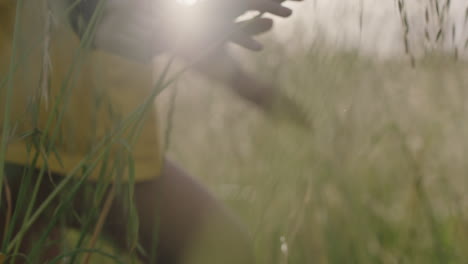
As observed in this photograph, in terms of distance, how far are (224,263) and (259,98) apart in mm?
373

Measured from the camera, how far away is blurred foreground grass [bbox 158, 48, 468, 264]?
80 cm

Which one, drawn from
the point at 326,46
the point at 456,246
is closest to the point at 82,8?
the point at 326,46

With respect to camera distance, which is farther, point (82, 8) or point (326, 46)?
point (326, 46)

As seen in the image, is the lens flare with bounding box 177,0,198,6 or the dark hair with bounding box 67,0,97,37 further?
the lens flare with bounding box 177,0,198,6

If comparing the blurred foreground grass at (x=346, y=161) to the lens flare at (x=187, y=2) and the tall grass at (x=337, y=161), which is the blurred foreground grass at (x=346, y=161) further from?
the lens flare at (x=187, y=2)

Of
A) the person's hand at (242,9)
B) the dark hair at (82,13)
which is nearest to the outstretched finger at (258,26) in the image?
the person's hand at (242,9)

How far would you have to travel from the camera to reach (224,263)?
40.8 inches

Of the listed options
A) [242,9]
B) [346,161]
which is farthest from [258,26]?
[346,161]

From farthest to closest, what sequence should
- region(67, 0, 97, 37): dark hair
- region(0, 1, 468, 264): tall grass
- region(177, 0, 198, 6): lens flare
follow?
region(0, 1, 468, 264): tall grass
region(177, 0, 198, 6): lens flare
region(67, 0, 97, 37): dark hair

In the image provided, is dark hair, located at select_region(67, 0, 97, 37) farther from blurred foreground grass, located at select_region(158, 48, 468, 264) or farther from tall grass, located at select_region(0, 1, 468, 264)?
blurred foreground grass, located at select_region(158, 48, 468, 264)

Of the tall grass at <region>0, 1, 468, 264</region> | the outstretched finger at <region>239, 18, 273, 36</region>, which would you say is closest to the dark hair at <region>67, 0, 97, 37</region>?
the tall grass at <region>0, 1, 468, 264</region>

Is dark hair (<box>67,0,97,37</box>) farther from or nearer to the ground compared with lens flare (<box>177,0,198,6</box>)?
farther from the ground

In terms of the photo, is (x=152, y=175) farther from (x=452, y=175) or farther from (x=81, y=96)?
(x=452, y=175)

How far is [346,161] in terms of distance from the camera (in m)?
1.03
